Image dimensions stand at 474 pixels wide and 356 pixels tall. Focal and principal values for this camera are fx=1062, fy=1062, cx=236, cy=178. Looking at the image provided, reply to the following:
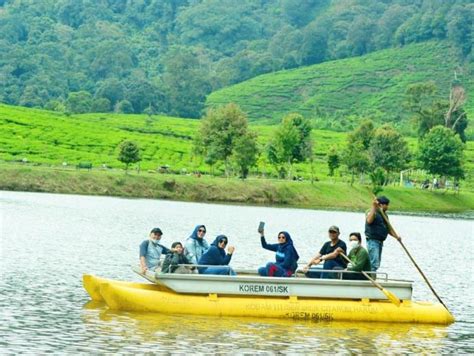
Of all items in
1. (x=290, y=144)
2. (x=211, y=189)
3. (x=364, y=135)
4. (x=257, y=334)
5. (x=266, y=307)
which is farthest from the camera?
(x=364, y=135)

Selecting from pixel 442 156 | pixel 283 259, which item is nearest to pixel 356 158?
pixel 442 156

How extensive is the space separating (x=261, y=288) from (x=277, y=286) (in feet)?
1.74

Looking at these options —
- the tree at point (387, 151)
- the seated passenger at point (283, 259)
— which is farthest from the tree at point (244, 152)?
A: the seated passenger at point (283, 259)

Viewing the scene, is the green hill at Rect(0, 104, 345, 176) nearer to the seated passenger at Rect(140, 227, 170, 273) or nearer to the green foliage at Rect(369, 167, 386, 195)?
the green foliage at Rect(369, 167, 386, 195)

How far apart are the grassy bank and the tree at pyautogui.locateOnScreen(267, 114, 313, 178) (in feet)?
24.5

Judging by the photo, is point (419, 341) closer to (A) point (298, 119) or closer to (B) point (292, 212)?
(B) point (292, 212)

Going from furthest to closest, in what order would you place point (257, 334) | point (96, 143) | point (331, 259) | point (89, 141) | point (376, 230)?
1. point (89, 141)
2. point (96, 143)
3. point (376, 230)
4. point (331, 259)
5. point (257, 334)

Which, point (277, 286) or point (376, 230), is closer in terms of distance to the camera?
point (277, 286)

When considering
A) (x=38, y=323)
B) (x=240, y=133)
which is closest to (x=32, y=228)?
(x=38, y=323)

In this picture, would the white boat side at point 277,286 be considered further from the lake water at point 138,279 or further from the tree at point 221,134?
the tree at point 221,134

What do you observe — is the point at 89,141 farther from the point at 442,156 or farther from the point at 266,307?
the point at 266,307

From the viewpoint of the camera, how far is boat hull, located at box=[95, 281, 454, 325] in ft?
109

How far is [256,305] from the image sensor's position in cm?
3372

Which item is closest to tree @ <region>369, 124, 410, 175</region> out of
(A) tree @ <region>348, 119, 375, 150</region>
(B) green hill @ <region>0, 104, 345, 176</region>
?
(A) tree @ <region>348, 119, 375, 150</region>
